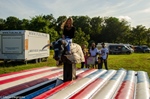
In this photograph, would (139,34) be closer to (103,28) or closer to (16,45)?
(103,28)

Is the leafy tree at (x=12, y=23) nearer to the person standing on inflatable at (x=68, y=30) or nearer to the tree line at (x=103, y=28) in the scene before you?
the tree line at (x=103, y=28)

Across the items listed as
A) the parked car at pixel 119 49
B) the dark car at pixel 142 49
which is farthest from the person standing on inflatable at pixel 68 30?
the dark car at pixel 142 49

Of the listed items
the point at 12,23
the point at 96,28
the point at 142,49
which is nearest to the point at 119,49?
the point at 142,49

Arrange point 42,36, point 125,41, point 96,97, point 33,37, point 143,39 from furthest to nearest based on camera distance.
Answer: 1. point 125,41
2. point 143,39
3. point 42,36
4. point 33,37
5. point 96,97

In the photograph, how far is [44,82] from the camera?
459 centimetres

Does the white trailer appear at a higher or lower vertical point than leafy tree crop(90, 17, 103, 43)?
lower

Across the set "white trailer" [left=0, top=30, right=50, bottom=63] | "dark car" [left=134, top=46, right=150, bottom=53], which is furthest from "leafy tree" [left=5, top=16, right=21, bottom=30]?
"white trailer" [left=0, top=30, right=50, bottom=63]

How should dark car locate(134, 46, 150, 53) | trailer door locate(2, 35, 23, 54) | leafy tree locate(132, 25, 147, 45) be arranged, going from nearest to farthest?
1. trailer door locate(2, 35, 23, 54)
2. dark car locate(134, 46, 150, 53)
3. leafy tree locate(132, 25, 147, 45)

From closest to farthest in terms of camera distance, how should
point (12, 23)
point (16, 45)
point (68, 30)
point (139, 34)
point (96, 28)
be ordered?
point (68, 30) < point (16, 45) < point (139, 34) < point (12, 23) < point (96, 28)

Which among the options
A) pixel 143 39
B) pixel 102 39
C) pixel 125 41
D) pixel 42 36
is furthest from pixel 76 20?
pixel 42 36

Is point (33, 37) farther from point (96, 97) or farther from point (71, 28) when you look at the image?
point (96, 97)

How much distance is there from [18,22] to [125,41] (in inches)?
1566

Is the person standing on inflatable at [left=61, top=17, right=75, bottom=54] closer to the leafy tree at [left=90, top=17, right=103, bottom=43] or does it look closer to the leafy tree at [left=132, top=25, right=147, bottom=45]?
the leafy tree at [left=132, top=25, right=147, bottom=45]

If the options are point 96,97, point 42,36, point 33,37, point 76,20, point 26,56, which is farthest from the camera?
point 76,20
